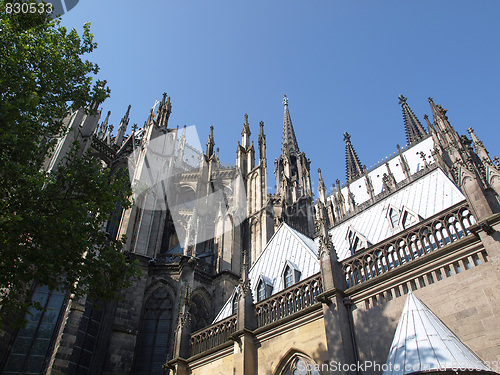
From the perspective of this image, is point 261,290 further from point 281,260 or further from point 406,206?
point 406,206

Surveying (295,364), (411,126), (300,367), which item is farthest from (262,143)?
(411,126)

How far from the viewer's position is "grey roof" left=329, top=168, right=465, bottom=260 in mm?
14034

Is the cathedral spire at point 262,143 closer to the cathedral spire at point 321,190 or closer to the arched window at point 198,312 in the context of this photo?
the cathedral spire at point 321,190

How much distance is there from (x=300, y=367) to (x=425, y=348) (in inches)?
187

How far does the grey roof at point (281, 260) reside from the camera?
1606cm

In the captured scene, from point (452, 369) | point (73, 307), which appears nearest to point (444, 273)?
point (452, 369)

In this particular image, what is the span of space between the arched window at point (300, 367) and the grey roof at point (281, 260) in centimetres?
385

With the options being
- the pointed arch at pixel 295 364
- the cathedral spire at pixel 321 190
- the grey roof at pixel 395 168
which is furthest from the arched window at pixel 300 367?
the grey roof at pixel 395 168

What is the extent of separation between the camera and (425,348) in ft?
26.4

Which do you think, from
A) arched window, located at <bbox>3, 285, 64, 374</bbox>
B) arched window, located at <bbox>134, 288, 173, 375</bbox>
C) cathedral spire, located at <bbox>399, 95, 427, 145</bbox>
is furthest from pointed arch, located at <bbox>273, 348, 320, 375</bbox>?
cathedral spire, located at <bbox>399, 95, 427, 145</bbox>

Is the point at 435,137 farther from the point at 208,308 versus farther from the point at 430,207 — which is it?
the point at 208,308

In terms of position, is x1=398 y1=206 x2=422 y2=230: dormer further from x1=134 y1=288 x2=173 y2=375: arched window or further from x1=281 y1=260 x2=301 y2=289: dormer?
x1=134 y1=288 x2=173 y2=375: arched window

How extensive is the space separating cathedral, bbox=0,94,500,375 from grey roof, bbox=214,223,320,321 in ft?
0.28

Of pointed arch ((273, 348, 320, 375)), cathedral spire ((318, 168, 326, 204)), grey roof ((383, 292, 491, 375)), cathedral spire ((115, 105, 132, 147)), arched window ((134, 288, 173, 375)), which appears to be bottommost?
grey roof ((383, 292, 491, 375))
